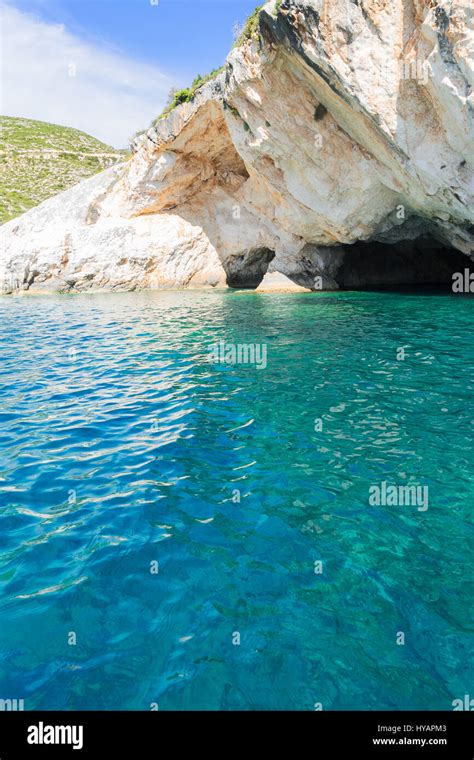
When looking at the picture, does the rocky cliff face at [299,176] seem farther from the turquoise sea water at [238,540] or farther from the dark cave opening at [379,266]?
the turquoise sea water at [238,540]

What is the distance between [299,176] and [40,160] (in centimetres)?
7636

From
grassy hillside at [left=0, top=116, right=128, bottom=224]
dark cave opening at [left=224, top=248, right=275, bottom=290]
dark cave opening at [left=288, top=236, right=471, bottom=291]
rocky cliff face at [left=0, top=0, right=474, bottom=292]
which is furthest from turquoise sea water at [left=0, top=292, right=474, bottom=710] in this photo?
grassy hillside at [left=0, top=116, right=128, bottom=224]

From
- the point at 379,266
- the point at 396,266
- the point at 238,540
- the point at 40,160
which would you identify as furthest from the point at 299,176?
the point at 40,160

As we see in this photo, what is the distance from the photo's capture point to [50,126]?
116m

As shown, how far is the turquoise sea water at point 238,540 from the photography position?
3.93 meters

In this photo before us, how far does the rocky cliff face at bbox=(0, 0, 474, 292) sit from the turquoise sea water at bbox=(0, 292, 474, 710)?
1303 cm

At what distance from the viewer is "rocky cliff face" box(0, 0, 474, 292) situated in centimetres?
1959

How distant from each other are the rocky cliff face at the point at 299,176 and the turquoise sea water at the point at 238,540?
1303 cm

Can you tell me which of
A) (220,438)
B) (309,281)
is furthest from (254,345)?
(309,281)

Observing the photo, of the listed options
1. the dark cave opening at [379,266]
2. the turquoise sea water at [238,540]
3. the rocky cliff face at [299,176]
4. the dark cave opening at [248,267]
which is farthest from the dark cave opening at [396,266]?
the turquoise sea water at [238,540]

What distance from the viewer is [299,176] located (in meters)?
29.1

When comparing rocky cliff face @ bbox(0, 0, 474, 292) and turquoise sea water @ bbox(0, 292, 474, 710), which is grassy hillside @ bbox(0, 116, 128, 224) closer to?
rocky cliff face @ bbox(0, 0, 474, 292)
